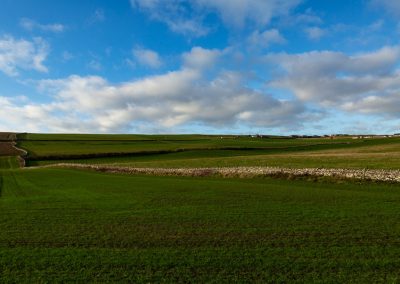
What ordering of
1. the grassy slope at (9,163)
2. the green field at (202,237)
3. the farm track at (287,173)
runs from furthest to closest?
the grassy slope at (9,163) → the farm track at (287,173) → the green field at (202,237)

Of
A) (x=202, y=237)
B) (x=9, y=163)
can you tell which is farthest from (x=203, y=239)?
(x=9, y=163)

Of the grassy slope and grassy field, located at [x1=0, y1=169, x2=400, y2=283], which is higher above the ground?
the grassy slope

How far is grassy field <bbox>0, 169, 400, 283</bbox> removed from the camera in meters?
12.1

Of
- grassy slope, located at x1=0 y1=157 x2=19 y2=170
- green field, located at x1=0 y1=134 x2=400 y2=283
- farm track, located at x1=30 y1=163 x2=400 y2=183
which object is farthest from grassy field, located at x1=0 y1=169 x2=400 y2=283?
grassy slope, located at x1=0 y1=157 x2=19 y2=170

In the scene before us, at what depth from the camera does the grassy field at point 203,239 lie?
12.1m

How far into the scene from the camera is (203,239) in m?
15.8

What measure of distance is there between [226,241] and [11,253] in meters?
7.18

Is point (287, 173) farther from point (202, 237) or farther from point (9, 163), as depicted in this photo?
point (9, 163)

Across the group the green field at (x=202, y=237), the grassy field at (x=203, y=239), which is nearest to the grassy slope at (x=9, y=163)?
the green field at (x=202, y=237)

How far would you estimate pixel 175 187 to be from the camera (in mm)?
34000

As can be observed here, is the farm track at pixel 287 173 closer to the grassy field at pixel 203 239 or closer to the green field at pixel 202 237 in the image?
the green field at pixel 202 237

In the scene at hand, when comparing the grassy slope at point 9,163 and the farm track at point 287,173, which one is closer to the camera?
the farm track at point 287,173

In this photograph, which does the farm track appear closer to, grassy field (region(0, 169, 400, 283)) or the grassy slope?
grassy field (region(0, 169, 400, 283))

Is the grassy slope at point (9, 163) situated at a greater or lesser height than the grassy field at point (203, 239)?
greater
